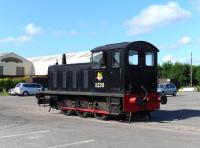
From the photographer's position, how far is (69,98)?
23328mm

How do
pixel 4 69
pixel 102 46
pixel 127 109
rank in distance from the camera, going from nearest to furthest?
pixel 127 109 → pixel 102 46 → pixel 4 69

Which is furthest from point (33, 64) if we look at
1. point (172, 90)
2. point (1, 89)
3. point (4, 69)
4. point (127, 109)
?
point (127, 109)

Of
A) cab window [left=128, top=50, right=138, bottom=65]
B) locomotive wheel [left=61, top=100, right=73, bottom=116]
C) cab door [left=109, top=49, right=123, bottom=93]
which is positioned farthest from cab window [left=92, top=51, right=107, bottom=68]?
locomotive wheel [left=61, top=100, right=73, bottom=116]

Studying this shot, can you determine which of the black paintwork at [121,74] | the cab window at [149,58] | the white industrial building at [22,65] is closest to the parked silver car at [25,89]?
the white industrial building at [22,65]

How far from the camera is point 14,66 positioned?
76.3 m

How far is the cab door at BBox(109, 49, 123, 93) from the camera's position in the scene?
64.3ft

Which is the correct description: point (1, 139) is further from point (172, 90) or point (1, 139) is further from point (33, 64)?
point (33, 64)

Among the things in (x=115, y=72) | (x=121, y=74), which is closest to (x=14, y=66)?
(x=115, y=72)

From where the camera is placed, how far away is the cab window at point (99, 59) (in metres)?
20.4

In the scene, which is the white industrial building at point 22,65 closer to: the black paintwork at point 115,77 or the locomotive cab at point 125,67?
the black paintwork at point 115,77

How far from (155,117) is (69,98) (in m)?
4.80

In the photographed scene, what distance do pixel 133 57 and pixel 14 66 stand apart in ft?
193

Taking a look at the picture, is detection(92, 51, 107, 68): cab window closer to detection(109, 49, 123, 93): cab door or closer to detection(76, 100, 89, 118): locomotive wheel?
detection(109, 49, 123, 93): cab door

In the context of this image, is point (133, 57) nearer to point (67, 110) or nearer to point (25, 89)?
point (67, 110)
